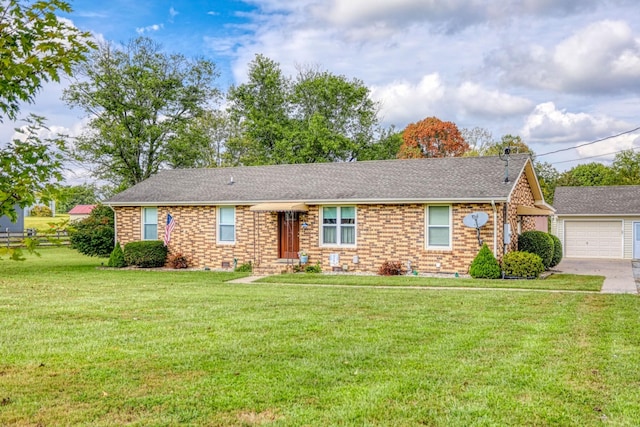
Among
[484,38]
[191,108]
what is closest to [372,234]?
[484,38]

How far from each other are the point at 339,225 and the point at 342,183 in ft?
6.32

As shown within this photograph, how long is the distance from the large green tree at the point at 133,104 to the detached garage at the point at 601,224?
70.6 ft

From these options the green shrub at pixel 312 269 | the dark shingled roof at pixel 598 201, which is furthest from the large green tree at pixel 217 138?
the dark shingled roof at pixel 598 201

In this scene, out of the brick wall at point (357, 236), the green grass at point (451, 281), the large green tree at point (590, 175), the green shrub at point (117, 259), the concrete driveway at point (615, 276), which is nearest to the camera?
the concrete driveway at point (615, 276)

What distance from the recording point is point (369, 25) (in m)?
18.2

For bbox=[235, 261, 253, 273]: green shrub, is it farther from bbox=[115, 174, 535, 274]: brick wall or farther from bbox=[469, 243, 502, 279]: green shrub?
bbox=[469, 243, 502, 279]: green shrub

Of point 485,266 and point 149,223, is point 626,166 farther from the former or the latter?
point 149,223

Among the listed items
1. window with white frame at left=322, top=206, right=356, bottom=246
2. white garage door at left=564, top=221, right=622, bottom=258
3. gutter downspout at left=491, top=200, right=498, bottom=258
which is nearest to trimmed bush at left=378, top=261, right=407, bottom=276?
window with white frame at left=322, top=206, right=356, bottom=246

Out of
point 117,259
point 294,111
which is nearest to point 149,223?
point 117,259

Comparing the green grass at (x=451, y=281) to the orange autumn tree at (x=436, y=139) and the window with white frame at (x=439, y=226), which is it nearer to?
the window with white frame at (x=439, y=226)

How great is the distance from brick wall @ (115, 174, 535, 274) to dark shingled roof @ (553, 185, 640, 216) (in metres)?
6.13

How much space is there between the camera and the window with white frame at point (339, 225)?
19.1 meters

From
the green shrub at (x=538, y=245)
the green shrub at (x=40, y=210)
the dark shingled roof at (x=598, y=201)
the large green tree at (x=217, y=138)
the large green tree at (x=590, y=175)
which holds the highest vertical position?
the large green tree at (x=217, y=138)

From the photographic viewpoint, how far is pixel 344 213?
19188 millimetres
